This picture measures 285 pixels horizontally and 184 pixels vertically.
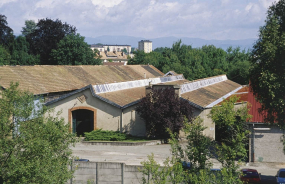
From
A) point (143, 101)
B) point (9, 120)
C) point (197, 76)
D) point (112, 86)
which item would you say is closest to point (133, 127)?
point (143, 101)

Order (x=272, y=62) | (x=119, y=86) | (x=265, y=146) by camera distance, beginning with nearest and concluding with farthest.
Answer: (x=272, y=62) < (x=265, y=146) < (x=119, y=86)

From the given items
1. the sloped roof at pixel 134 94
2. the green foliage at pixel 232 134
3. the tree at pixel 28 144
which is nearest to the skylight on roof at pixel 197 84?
the sloped roof at pixel 134 94

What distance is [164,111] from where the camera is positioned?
31.9 meters

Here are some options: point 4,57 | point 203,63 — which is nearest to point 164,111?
point 4,57

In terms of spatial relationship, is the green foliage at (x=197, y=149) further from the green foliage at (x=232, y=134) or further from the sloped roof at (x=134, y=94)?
the sloped roof at (x=134, y=94)

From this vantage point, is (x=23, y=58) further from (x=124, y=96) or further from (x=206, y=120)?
(x=206, y=120)

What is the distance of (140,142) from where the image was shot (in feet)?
102

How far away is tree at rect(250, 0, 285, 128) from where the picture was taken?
53.6 ft

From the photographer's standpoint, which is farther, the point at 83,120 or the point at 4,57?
the point at 4,57

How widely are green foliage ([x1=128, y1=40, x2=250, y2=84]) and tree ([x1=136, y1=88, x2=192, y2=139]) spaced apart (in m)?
38.1

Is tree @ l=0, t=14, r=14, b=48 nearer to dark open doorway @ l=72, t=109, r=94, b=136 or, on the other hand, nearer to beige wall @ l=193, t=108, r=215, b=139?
dark open doorway @ l=72, t=109, r=94, b=136

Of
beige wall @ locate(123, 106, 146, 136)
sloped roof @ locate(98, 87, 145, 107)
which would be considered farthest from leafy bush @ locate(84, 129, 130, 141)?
sloped roof @ locate(98, 87, 145, 107)

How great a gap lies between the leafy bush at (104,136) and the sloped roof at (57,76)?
796 centimetres

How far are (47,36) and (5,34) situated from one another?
1048cm
